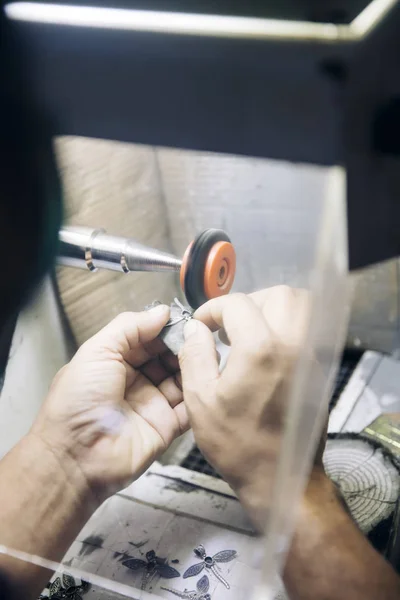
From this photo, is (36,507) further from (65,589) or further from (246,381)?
(246,381)

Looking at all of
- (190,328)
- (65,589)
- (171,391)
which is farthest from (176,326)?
(65,589)

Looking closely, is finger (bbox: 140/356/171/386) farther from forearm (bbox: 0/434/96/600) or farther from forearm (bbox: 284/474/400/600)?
forearm (bbox: 284/474/400/600)

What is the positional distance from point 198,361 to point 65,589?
43 cm

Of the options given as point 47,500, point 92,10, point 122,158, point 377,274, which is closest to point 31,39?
point 92,10

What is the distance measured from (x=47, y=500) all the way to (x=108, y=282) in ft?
1.17

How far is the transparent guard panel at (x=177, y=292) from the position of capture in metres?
0.61

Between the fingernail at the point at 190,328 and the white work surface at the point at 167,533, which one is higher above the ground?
the fingernail at the point at 190,328

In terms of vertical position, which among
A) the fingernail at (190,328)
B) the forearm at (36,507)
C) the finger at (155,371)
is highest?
the fingernail at (190,328)

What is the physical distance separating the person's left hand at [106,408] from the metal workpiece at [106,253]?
3.8 inches

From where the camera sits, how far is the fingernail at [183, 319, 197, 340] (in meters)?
0.79

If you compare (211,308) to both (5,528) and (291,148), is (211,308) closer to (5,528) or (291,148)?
(291,148)

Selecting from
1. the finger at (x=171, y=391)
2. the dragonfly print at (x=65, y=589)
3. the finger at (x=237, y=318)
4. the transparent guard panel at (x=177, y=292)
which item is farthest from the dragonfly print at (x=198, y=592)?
the finger at (x=237, y=318)

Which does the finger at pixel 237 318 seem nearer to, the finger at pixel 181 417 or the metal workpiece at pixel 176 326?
the metal workpiece at pixel 176 326

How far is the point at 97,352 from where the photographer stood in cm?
87
